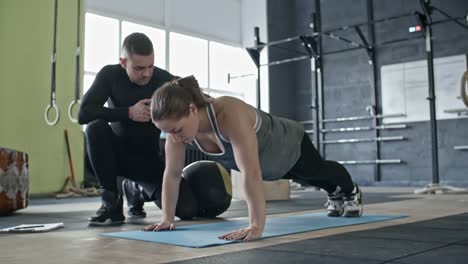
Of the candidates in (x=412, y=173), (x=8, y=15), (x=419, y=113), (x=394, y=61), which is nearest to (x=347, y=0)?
(x=394, y=61)

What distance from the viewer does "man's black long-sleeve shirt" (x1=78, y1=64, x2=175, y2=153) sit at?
216 cm

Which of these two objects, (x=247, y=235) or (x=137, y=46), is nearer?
(x=247, y=235)

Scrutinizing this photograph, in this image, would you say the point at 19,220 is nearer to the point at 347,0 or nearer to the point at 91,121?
the point at 91,121

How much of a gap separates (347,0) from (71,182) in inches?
182

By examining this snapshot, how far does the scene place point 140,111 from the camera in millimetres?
2043

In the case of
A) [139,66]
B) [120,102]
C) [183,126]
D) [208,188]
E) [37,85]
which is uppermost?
[37,85]

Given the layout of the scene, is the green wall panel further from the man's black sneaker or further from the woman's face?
the woman's face

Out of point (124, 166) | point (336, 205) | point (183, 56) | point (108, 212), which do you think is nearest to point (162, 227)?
point (108, 212)

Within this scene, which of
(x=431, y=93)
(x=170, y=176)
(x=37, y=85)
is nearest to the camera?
(x=170, y=176)

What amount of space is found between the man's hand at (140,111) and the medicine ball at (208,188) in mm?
511

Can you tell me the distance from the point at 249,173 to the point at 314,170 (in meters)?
0.62

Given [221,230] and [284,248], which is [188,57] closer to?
[221,230]

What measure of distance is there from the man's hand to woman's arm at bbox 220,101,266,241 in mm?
550

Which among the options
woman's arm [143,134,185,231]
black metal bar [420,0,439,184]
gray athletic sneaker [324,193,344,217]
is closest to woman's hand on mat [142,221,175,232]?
woman's arm [143,134,185,231]
